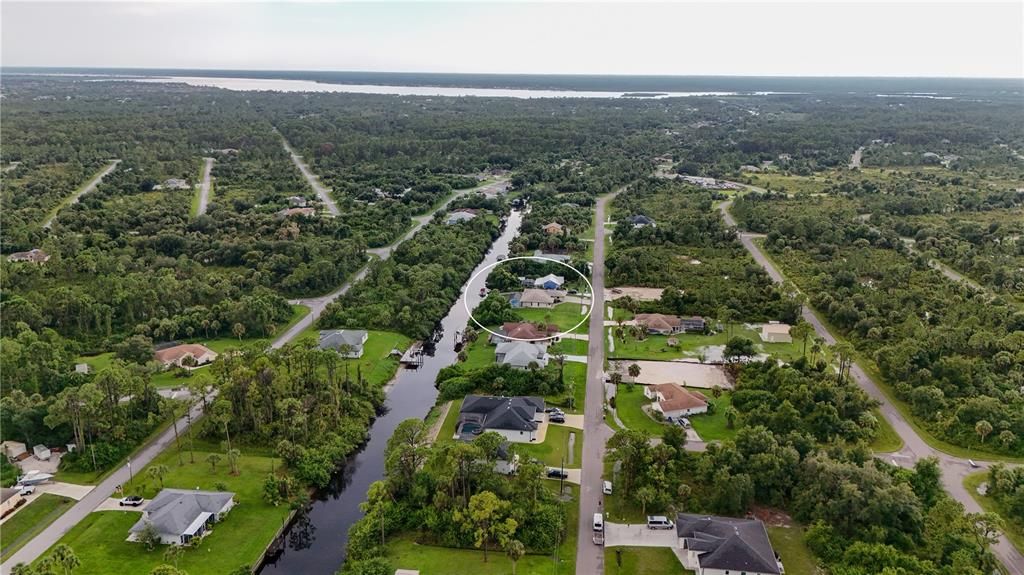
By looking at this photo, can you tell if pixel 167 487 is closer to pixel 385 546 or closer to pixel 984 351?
pixel 385 546

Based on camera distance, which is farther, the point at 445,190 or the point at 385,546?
the point at 445,190

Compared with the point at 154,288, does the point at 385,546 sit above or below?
below

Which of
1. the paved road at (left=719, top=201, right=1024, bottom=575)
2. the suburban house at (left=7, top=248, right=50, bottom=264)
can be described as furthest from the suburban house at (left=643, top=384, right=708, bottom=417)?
the suburban house at (left=7, top=248, right=50, bottom=264)

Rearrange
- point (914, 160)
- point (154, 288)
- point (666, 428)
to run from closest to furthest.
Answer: point (666, 428) < point (154, 288) < point (914, 160)

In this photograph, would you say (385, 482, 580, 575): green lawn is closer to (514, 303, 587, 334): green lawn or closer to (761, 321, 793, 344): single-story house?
(514, 303, 587, 334): green lawn

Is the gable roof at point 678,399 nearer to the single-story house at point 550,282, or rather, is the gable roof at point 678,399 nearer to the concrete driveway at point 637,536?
the concrete driveway at point 637,536

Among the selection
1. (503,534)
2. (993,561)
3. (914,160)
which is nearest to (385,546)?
(503,534)
